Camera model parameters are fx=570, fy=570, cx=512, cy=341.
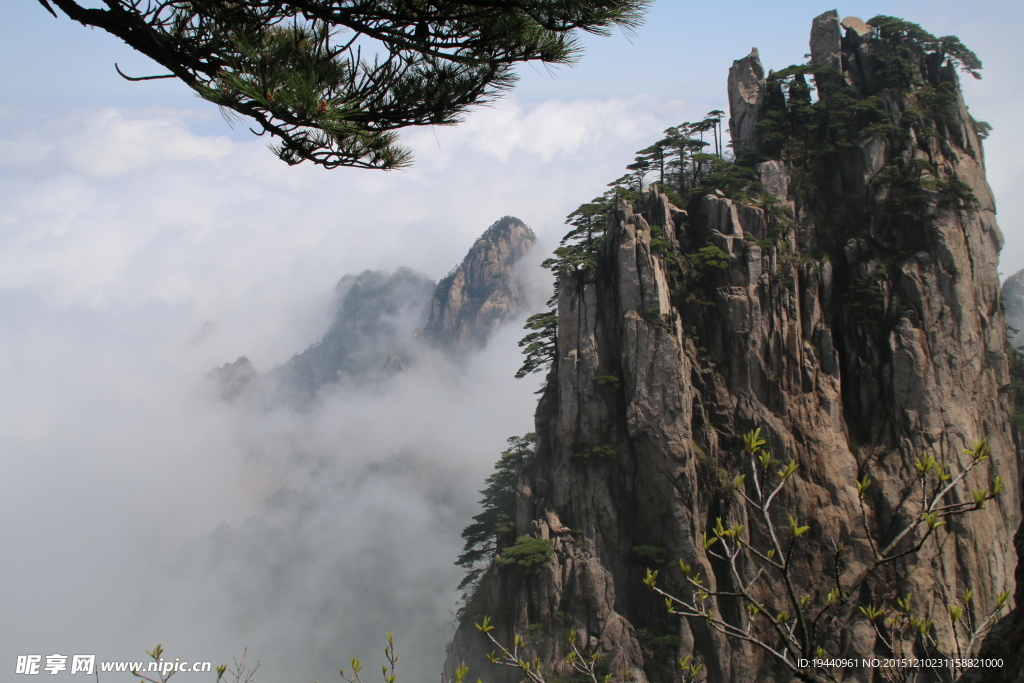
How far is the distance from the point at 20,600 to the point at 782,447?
14210 centimetres

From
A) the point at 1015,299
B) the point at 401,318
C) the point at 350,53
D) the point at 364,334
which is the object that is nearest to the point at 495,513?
the point at 350,53

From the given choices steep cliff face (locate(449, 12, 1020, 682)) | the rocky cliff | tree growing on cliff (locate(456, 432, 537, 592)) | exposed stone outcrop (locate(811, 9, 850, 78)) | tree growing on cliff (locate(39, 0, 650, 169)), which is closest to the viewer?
tree growing on cliff (locate(39, 0, 650, 169))

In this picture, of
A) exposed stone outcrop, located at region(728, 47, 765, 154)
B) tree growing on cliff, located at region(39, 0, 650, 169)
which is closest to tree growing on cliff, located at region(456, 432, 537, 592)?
exposed stone outcrop, located at region(728, 47, 765, 154)

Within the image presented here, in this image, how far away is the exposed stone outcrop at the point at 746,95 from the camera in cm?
2953

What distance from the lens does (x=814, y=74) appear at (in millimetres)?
28453

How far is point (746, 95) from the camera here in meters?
30.1

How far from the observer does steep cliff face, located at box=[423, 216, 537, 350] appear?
11261 cm

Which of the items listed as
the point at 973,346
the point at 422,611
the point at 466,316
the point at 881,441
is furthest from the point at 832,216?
the point at 466,316

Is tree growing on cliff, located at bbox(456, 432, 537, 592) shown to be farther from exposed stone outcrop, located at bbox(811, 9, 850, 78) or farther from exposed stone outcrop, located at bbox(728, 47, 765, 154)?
exposed stone outcrop, located at bbox(811, 9, 850, 78)

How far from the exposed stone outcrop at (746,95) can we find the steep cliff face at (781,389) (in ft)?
9.37

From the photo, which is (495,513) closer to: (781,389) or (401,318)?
(781,389)

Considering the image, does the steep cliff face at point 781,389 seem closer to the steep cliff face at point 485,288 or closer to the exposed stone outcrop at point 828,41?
the exposed stone outcrop at point 828,41

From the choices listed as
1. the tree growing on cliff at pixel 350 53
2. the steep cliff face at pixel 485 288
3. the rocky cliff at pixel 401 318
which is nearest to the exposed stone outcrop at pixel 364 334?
the rocky cliff at pixel 401 318

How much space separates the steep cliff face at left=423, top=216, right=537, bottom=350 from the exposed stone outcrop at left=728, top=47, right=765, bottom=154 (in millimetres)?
81821
